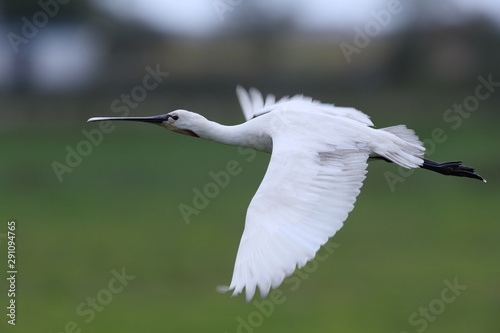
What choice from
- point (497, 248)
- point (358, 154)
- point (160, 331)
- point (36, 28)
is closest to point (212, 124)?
point (358, 154)

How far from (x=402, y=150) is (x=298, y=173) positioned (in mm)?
1081

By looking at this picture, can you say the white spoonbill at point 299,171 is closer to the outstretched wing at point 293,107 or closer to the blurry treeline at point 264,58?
the outstretched wing at point 293,107

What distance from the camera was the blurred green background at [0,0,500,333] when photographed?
677 inches

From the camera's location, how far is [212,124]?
25.1 ft

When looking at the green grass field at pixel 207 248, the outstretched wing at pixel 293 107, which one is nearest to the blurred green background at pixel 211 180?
the green grass field at pixel 207 248

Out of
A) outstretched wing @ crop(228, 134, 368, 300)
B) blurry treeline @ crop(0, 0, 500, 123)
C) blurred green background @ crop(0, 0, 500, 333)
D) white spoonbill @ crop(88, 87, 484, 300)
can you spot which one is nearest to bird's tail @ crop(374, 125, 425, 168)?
white spoonbill @ crop(88, 87, 484, 300)

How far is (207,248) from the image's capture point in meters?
21.0

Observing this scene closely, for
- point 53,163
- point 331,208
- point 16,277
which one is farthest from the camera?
point 53,163

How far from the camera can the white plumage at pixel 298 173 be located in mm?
5535

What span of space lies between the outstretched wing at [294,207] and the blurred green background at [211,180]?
9312 millimetres

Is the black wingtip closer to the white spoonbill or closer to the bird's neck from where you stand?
the white spoonbill

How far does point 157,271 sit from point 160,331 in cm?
353

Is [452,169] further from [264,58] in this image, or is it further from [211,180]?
[264,58]

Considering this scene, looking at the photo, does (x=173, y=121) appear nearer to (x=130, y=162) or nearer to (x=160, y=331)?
(x=160, y=331)
